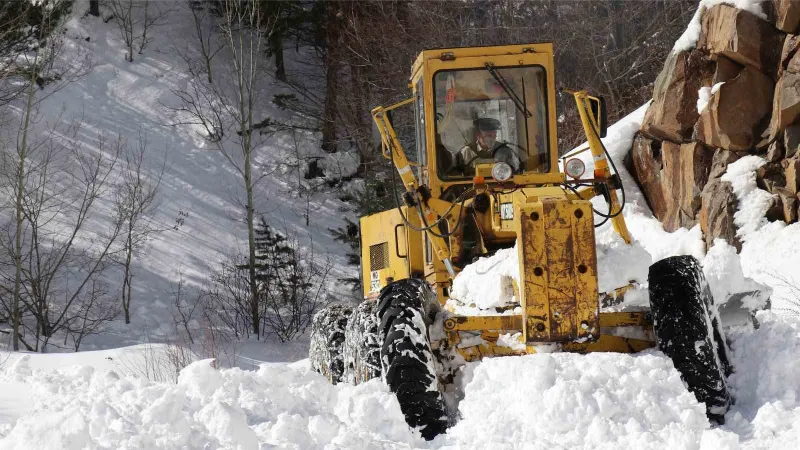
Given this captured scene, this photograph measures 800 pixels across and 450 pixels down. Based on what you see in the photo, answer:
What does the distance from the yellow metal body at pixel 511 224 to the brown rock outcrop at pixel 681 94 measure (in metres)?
4.71

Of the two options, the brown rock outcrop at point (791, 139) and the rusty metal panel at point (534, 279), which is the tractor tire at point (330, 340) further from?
the brown rock outcrop at point (791, 139)

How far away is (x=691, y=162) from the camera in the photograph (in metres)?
12.1

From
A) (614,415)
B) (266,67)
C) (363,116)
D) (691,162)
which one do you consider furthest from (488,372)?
(266,67)

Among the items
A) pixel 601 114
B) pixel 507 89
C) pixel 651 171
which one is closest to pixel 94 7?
pixel 651 171

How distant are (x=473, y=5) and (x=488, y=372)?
65.7 ft

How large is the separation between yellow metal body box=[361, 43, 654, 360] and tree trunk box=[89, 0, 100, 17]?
22.5 meters

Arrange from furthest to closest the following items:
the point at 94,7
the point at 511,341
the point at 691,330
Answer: the point at 94,7 → the point at 511,341 → the point at 691,330

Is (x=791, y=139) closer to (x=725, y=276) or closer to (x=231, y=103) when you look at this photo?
(x=725, y=276)

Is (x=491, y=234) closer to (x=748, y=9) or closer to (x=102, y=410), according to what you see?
(x=102, y=410)

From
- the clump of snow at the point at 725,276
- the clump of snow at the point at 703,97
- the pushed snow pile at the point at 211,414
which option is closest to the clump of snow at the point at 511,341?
the pushed snow pile at the point at 211,414

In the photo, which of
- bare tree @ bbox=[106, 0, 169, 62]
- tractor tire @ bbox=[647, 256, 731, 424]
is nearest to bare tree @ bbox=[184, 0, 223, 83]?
bare tree @ bbox=[106, 0, 169, 62]

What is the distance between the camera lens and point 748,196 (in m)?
11.1

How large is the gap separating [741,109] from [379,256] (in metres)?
4.97

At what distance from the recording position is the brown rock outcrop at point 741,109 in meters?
11.5
